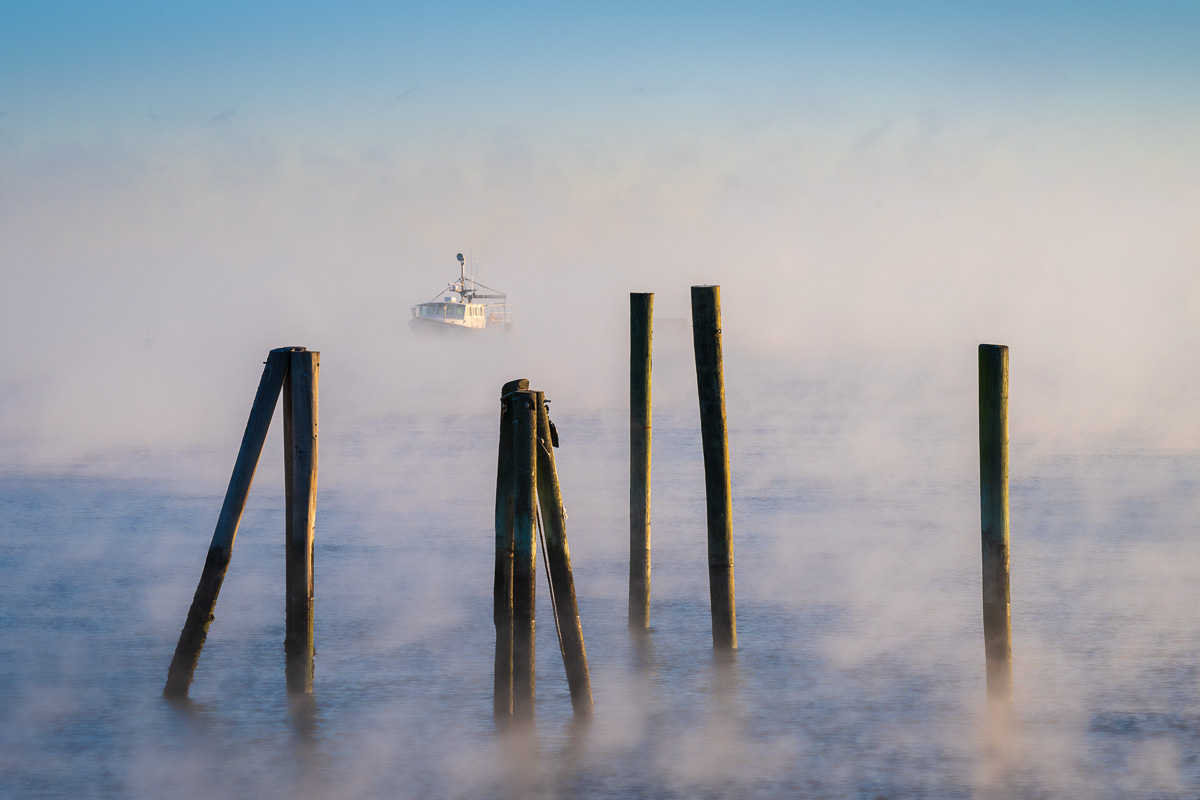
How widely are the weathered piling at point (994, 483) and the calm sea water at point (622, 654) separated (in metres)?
0.85

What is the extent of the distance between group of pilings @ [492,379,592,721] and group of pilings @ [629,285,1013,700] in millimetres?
1580

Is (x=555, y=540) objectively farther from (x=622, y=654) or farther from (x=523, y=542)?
(x=622, y=654)

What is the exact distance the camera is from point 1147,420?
3722cm

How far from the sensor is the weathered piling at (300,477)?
8.32 meters

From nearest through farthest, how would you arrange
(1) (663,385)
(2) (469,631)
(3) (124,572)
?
(2) (469,631)
(3) (124,572)
(1) (663,385)

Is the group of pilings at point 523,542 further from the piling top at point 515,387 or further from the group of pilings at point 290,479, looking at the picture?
the group of pilings at point 290,479

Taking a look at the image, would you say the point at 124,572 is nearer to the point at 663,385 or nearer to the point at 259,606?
the point at 259,606

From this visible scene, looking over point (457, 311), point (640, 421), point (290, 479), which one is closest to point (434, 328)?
point (457, 311)

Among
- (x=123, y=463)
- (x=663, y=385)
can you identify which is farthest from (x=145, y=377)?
(x=123, y=463)

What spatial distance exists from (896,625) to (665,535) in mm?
5269

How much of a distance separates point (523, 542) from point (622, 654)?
10.2 ft

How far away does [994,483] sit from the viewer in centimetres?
850

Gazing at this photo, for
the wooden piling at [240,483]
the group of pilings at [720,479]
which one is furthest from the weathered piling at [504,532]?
the group of pilings at [720,479]

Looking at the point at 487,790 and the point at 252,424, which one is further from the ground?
the point at 252,424
